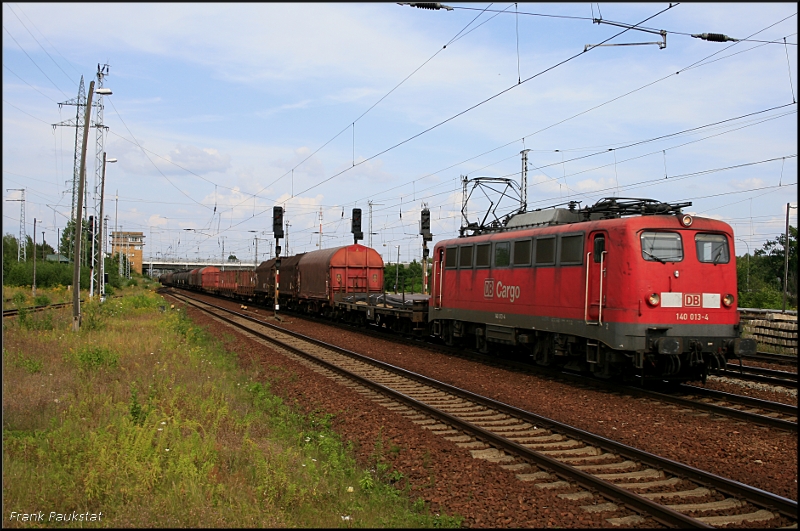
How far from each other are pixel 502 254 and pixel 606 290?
4.25m

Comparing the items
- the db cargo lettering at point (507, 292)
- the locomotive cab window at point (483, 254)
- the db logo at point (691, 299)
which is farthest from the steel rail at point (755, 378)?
the locomotive cab window at point (483, 254)

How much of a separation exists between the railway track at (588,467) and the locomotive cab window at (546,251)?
3976mm

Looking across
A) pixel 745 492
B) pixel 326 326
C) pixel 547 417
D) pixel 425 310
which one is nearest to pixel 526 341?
pixel 547 417

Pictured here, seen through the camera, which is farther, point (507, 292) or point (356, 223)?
point (356, 223)

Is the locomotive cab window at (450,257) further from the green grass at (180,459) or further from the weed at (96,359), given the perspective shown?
the weed at (96,359)

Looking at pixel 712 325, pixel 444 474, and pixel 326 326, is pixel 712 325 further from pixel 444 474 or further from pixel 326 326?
pixel 326 326

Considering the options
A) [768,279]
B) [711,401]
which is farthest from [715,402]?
[768,279]

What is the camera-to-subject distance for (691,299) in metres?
12.3

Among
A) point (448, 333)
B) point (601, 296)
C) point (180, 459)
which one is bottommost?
point (180, 459)

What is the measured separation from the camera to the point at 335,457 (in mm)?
7977

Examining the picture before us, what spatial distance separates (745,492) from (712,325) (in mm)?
6345

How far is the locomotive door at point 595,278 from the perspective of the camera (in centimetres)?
1272

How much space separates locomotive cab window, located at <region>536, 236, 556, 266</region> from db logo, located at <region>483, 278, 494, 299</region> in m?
2.23

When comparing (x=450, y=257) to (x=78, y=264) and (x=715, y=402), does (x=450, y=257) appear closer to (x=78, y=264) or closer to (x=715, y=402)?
(x=715, y=402)
